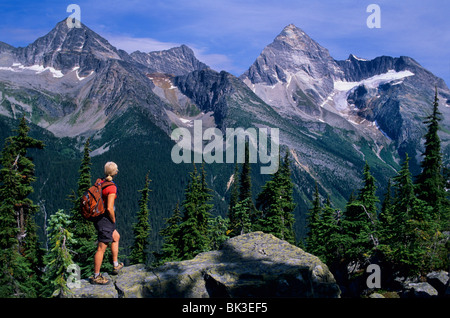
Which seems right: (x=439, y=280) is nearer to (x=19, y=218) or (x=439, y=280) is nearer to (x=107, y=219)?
(x=107, y=219)

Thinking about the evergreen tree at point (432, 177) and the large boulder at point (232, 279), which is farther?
the evergreen tree at point (432, 177)

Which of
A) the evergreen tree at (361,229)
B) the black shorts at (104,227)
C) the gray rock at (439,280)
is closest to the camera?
the black shorts at (104,227)

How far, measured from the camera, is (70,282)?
41.1ft

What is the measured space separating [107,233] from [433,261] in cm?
1956

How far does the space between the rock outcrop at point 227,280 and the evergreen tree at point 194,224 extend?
695 inches

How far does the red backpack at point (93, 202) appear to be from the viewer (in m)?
11.1

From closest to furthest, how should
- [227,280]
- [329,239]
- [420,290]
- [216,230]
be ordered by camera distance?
[227,280]
[420,290]
[329,239]
[216,230]

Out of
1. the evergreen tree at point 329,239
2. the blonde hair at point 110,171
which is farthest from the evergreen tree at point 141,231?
the blonde hair at point 110,171

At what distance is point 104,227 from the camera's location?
1168 cm

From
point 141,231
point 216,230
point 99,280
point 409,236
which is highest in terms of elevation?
point 409,236

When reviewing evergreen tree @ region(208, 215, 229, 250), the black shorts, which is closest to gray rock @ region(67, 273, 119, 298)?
the black shorts

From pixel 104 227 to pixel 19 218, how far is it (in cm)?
1888

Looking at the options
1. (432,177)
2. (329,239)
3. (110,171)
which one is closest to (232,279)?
(110,171)

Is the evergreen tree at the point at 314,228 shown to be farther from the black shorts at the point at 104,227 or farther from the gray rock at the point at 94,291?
the black shorts at the point at 104,227
